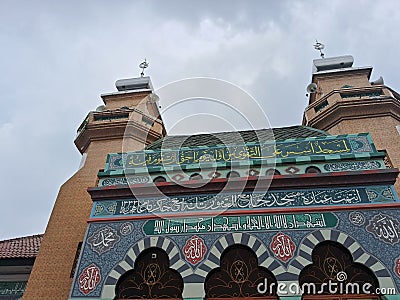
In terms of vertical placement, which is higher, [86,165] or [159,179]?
[86,165]

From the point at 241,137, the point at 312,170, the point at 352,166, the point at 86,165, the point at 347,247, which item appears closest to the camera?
the point at 347,247

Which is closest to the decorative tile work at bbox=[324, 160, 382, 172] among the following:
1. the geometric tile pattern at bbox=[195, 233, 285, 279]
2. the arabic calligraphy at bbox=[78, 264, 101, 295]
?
the geometric tile pattern at bbox=[195, 233, 285, 279]

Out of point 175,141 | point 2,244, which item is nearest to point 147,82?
point 175,141

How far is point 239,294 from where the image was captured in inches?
229

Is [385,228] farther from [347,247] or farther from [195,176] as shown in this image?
[195,176]

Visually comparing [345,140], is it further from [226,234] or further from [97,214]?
[97,214]

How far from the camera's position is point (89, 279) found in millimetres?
5852

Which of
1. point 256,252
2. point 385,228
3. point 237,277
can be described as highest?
point 385,228

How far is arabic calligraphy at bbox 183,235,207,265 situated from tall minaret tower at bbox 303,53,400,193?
17.4 feet

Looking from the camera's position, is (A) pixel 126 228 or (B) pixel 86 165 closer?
(A) pixel 126 228

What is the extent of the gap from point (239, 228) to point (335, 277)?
5.75 feet

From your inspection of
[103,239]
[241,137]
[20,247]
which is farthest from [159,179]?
[20,247]

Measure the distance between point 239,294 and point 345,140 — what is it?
150 inches

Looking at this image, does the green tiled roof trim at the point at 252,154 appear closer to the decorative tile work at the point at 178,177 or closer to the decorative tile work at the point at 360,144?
the decorative tile work at the point at 360,144
